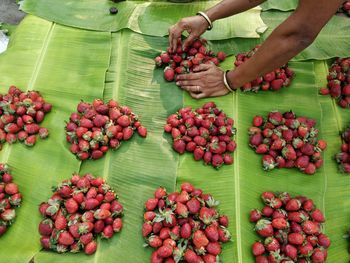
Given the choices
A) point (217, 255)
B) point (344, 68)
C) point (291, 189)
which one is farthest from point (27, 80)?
point (344, 68)

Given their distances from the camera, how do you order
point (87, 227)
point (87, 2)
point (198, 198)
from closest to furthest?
1. point (87, 227)
2. point (198, 198)
3. point (87, 2)

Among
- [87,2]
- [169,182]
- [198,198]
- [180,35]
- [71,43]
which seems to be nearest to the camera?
[198,198]

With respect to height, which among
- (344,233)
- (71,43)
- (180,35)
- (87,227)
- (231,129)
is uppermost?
(180,35)

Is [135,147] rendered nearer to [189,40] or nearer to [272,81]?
[189,40]

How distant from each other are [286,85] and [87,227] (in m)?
2.01

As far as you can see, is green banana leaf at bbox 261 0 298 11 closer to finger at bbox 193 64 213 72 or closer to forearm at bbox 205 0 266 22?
forearm at bbox 205 0 266 22

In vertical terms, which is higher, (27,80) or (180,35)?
(180,35)

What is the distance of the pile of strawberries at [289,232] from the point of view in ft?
7.12

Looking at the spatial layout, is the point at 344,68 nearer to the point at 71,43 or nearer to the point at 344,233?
the point at 344,233

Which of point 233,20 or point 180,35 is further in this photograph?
point 233,20

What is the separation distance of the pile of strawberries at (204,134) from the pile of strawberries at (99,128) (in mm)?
282

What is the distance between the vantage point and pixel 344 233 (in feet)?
7.82

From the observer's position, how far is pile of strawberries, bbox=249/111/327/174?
252 cm

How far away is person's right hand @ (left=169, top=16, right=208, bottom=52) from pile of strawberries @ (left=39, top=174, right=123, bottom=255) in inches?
53.9
